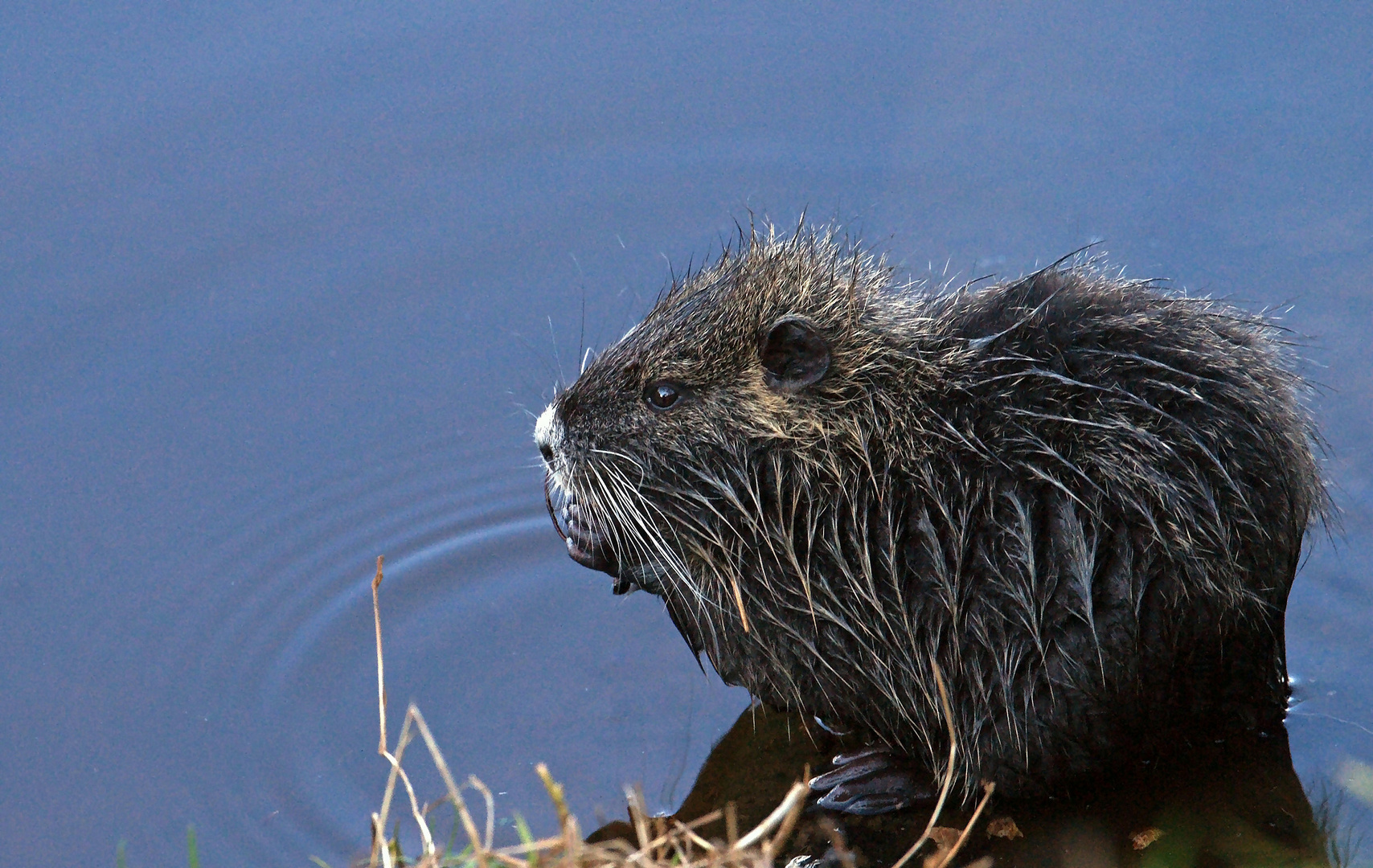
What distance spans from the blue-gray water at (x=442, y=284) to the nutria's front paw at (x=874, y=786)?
36cm

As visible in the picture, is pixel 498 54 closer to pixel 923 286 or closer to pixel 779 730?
→ pixel 923 286

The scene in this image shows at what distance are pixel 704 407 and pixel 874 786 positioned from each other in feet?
3.33

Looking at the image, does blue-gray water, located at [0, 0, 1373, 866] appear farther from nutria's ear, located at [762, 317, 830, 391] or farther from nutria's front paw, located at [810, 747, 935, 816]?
nutria's ear, located at [762, 317, 830, 391]

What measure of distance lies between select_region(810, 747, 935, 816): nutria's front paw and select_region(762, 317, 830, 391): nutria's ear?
38.2 inches

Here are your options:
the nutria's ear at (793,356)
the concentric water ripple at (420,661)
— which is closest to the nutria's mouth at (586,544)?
the concentric water ripple at (420,661)

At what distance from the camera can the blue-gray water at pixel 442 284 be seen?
156 inches

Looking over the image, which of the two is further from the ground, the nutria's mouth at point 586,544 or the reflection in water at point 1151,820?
the nutria's mouth at point 586,544

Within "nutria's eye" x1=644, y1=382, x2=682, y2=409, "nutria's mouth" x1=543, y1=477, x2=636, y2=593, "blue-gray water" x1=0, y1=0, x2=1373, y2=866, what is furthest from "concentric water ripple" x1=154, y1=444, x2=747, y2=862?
"nutria's eye" x1=644, y1=382, x2=682, y2=409

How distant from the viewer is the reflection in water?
11.6 ft

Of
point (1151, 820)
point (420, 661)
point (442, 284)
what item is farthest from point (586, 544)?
point (442, 284)

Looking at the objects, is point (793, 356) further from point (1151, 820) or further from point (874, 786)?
point (1151, 820)

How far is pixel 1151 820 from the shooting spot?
3.60 metres

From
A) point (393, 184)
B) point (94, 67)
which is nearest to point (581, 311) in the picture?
point (393, 184)

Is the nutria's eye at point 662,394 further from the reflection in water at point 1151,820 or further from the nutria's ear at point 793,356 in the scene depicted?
the reflection in water at point 1151,820
